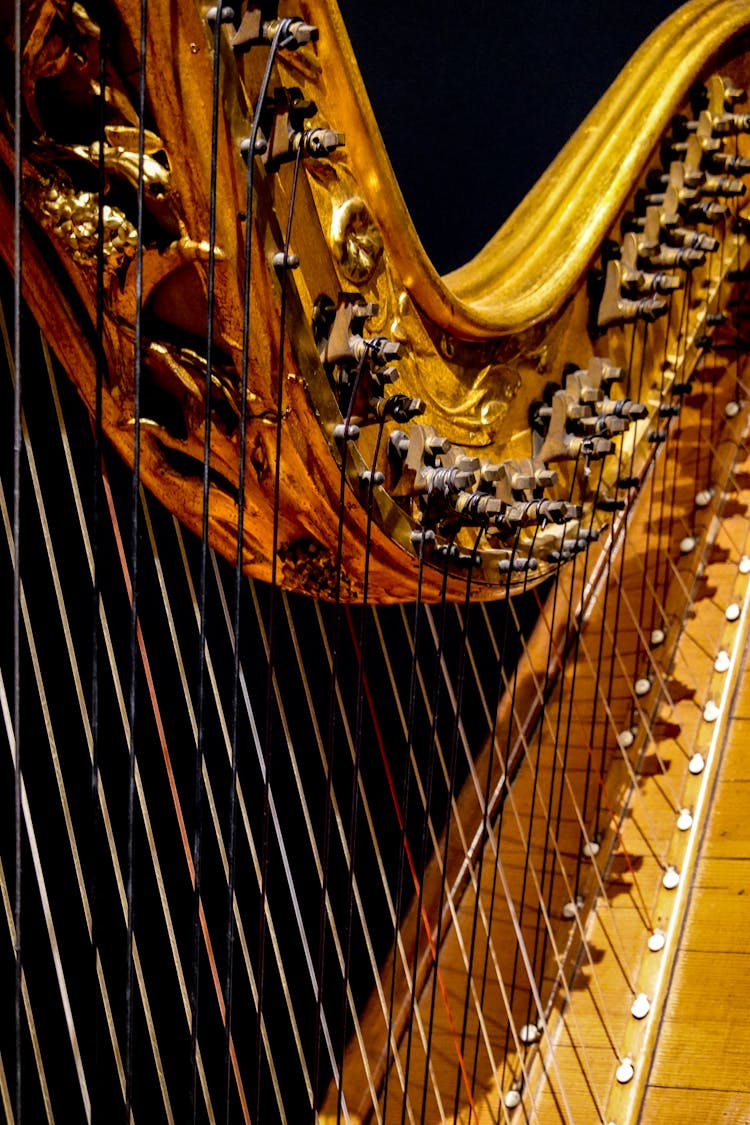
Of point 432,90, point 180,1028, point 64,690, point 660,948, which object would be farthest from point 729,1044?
point 432,90

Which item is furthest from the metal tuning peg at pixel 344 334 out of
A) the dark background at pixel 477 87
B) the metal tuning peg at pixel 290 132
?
the dark background at pixel 477 87

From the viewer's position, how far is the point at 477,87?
115 inches

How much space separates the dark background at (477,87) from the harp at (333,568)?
0.61 meters

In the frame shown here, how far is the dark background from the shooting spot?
2.79 meters

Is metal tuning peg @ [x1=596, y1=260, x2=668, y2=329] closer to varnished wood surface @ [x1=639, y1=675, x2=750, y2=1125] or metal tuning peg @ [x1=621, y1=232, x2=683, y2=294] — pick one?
metal tuning peg @ [x1=621, y1=232, x2=683, y2=294]

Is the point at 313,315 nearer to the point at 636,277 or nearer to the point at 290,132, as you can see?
the point at 290,132

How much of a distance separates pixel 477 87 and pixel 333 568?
181 cm

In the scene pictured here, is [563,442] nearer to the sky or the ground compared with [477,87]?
nearer to the ground

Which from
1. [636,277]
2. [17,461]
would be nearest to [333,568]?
[17,461]

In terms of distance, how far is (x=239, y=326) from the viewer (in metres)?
1.08

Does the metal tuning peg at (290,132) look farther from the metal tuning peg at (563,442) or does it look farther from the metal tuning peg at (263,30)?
the metal tuning peg at (563,442)

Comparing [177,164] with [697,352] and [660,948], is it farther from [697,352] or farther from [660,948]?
[697,352]

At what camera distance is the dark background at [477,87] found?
2793mm

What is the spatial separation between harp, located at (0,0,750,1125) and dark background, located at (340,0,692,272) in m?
0.61
